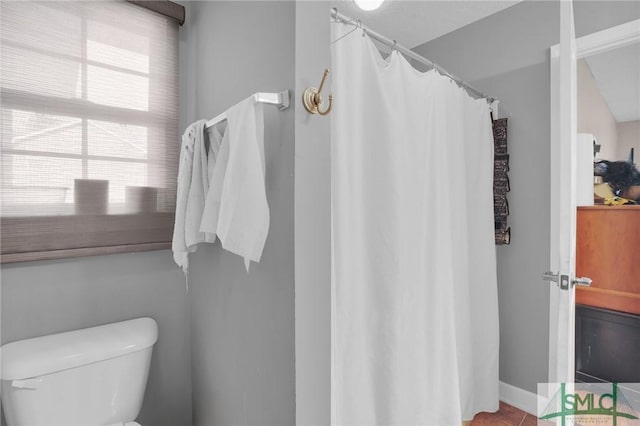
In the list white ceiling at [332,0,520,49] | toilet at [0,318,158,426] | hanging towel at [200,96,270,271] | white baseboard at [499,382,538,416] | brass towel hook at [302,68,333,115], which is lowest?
white baseboard at [499,382,538,416]

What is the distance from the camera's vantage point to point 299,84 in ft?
2.68

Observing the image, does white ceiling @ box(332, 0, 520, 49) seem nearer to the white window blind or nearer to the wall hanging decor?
the wall hanging decor

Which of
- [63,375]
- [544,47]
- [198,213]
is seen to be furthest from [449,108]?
[63,375]

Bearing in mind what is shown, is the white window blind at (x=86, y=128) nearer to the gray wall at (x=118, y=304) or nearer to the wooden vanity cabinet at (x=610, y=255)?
the gray wall at (x=118, y=304)

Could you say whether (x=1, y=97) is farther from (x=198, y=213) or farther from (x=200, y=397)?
(x=200, y=397)

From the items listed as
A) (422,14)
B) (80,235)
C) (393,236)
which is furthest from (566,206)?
(80,235)

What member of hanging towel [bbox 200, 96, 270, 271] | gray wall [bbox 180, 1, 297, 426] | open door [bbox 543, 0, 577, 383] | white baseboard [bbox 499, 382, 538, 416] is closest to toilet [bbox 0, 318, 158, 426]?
gray wall [bbox 180, 1, 297, 426]

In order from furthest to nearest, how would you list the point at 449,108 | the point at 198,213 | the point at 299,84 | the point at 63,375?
the point at 449,108 < the point at 198,213 < the point at 63,375 < the point at 299,84

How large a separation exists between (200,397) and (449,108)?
176cm

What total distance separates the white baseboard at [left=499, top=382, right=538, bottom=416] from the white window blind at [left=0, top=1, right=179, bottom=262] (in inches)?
85.6

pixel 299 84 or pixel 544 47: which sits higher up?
pixel 544 47

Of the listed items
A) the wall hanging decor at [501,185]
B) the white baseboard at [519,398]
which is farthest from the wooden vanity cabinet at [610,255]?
the white baseboard at [519,398]

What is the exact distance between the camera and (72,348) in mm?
1024

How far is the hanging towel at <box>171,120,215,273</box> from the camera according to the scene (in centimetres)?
107
